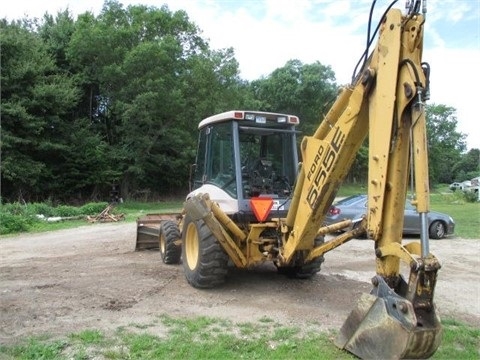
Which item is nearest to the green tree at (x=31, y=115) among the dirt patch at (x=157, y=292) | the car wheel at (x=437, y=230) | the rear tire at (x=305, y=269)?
the dirt patch at (x=157, y=292)

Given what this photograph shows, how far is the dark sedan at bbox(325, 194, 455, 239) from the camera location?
12.9m

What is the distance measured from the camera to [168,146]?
102 ft

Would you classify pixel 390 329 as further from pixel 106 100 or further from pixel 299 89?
pixel 299 89

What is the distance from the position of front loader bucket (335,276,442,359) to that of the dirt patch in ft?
3.61

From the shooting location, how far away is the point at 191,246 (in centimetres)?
739

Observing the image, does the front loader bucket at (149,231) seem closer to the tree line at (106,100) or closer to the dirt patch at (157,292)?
the dirt patch at (157,292)

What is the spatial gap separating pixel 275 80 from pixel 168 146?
1757cm

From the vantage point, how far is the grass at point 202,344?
4.41 metres

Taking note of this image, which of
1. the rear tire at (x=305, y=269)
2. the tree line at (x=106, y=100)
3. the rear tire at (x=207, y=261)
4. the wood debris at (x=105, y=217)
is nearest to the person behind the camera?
the rear tire at (x=207, y=261)

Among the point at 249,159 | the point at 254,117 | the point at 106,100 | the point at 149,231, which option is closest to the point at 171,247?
the point at 149,231

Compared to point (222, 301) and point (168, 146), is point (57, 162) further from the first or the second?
point (222, 301)

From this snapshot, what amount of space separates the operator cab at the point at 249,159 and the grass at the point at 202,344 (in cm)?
206

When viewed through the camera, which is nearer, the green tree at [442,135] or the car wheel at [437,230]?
the car wheel at [437,230]

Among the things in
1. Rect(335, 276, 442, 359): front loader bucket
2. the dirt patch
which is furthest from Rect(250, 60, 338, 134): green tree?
Rect(335, 276, 442, 359): front loader bucket
